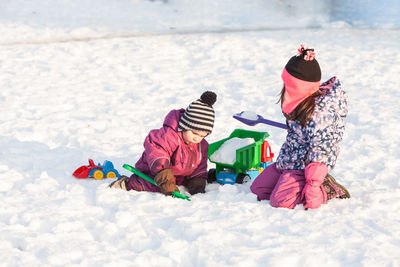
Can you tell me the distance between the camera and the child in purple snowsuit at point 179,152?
3.66 m

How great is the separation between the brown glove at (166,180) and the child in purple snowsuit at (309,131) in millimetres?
710

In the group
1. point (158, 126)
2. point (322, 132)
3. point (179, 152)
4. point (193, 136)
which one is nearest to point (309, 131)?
point (322, 132)

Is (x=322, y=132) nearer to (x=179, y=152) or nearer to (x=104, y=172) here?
(x=179, y=152)

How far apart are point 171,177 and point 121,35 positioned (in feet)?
23.3

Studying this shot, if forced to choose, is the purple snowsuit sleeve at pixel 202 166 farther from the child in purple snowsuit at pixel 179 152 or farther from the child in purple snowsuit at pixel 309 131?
the child in purple snowsuit at pixel 309 131

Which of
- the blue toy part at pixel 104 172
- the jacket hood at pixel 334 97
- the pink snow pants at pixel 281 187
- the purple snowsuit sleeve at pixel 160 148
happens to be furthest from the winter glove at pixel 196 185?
the jacket hood at pixel 334 97

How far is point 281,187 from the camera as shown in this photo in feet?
11.7

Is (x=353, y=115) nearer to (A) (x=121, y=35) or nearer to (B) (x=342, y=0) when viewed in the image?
(A) (x=121, y=35)

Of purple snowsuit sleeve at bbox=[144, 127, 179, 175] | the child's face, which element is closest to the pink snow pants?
the child's face

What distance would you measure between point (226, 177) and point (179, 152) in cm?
48

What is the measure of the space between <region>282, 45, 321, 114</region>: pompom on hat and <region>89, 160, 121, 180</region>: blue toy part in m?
1.62

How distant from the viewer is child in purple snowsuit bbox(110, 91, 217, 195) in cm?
366

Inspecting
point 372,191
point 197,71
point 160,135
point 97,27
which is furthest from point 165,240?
point 97,27

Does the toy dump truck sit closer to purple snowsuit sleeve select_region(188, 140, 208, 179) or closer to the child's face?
purple snowsuit sleeve select_region(188, 140, 208, 179)
